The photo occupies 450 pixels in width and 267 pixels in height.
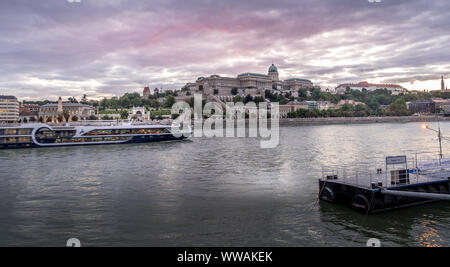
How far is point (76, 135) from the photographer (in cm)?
4753

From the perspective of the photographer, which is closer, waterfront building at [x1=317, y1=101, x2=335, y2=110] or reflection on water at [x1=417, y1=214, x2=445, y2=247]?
reflection on water at [x1=417, y1=214, x2=445, y2=247]

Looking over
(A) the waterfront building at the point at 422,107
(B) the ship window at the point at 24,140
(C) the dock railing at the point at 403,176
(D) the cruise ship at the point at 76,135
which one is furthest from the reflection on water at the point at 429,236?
(A) the waterfront building at the point at 422,107

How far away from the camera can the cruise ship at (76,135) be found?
44531 mm

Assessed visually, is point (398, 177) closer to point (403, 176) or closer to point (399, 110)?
point (403, 176)

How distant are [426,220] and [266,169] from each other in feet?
42.4

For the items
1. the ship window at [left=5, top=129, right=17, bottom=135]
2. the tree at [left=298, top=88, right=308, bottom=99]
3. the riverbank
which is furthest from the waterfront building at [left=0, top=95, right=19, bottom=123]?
the tree at [left=298, top=88, right=308, bottom=99]

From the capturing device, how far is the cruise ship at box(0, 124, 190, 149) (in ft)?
146

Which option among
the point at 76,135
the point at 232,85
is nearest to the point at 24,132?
the point at 76,135

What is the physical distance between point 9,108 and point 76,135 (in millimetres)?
113490

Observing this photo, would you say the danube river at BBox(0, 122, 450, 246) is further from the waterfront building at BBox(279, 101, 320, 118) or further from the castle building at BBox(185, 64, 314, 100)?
the castle building at BBox(185, 64, 314, 100)

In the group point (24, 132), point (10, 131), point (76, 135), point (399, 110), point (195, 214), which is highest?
point (399, 110)

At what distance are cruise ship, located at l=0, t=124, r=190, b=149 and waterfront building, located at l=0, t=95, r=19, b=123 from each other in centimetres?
10351

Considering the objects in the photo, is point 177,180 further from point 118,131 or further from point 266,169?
point 118,131

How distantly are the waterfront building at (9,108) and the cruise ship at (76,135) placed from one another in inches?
4075
